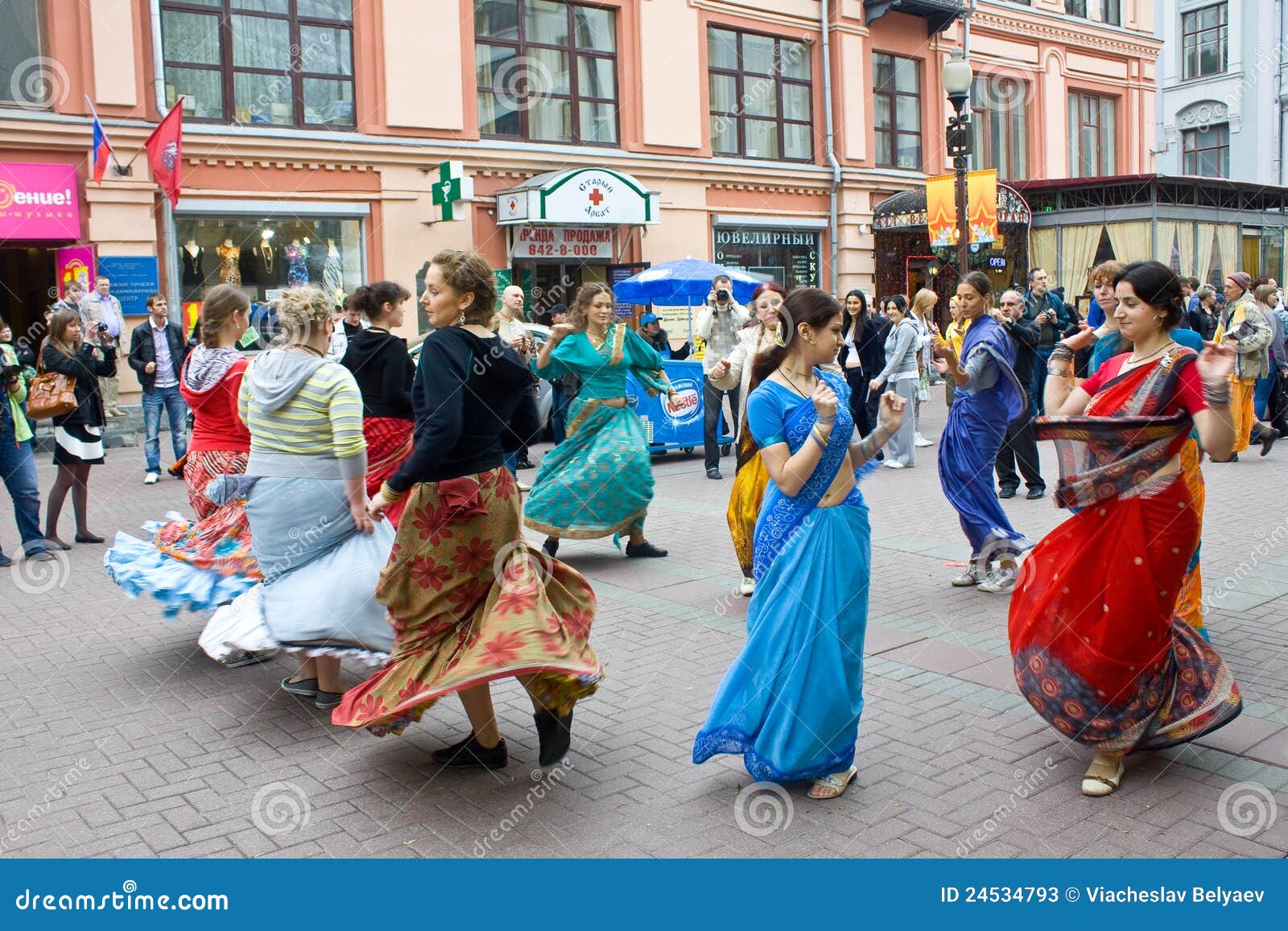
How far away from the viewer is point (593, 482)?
7887mm

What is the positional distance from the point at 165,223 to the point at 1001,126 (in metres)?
19.1

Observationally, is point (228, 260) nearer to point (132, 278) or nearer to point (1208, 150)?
point (132, 278)

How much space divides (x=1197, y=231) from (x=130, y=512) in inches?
890

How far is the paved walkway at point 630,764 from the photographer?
3.69 metres

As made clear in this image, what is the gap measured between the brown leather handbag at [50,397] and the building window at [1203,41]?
39683mm

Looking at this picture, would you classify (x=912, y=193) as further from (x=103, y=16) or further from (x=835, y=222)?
(x=103, y=16)

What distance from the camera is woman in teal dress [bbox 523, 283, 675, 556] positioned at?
7832mm

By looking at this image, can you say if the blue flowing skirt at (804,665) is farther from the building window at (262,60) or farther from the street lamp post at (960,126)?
the building window at (262,60)

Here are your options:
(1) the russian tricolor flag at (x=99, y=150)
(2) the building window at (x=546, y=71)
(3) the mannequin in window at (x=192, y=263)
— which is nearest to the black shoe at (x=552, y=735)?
(1) the russian tricolor flag at (x=99, y=150)

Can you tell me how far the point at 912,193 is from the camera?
78.6 ft

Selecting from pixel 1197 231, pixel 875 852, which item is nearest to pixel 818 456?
pixel 875 852

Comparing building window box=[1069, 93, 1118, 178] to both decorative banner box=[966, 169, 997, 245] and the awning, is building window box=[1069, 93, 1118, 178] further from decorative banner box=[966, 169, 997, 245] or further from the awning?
the awning

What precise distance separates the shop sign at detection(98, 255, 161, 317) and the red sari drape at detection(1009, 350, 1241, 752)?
1412 cm

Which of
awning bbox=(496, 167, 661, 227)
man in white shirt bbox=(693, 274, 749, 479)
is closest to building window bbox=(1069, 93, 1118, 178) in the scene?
awning bbox=(496, 167, 661, 227)
